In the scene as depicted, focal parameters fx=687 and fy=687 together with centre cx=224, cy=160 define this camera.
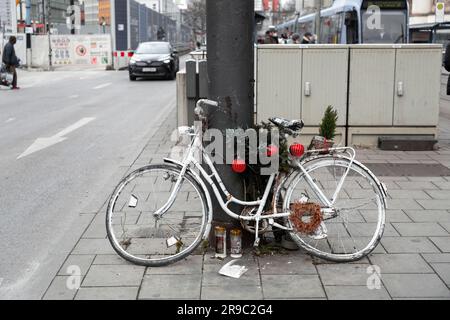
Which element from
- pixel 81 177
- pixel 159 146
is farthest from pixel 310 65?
pixel 81 177

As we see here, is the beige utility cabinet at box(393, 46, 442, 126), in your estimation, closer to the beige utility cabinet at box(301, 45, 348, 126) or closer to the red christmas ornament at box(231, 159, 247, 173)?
Result: the beige utility cabinet at box(301, 45, 348, 126)

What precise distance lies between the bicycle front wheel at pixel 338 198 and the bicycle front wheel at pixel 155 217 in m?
0.73

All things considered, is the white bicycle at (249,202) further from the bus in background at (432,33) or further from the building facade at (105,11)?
the building facade at (105,11)

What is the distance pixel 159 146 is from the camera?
10.7 m

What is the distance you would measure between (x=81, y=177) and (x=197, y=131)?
3820 millimetres

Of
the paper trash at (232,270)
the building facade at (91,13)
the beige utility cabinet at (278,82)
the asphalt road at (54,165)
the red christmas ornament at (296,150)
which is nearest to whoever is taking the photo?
the paper trash at (232,270)

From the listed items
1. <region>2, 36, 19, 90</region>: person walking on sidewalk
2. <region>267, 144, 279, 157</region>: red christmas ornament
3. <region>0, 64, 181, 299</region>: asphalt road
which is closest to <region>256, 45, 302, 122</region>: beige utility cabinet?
<region>0, 64, 181, 299</region>: asphalt road

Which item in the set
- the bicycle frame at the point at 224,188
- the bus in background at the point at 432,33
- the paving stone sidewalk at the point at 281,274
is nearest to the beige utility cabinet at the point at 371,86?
the paving stone sidewalk at the point at 281,274

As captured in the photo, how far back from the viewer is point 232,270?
15.9 feet

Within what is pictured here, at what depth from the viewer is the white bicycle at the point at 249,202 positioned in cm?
503

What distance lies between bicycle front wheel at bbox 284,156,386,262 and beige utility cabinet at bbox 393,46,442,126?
4.92m

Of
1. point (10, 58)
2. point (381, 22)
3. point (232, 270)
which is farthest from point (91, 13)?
point (232, 270)

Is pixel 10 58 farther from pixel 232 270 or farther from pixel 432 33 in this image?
pixel 432 33

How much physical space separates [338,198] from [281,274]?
810 mm
